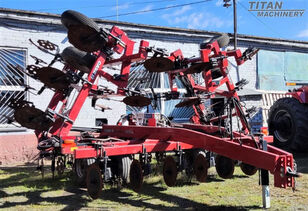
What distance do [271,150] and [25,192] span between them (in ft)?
13.0

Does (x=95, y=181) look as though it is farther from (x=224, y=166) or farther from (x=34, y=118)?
(x=224, y=166)

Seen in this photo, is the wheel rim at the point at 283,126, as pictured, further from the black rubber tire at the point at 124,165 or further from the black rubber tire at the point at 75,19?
the black rubber tire at the point at 75,19

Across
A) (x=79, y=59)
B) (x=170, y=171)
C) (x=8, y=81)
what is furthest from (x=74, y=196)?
(x=8, y=81)

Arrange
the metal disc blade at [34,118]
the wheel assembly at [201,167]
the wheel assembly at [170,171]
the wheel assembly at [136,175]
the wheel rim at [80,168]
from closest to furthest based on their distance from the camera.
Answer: the wheel assembly at [136,175] < the metal disc blade at [34,118] < the wheel assembly at [170,171] < the wheel assembly at [201,167] < the wheel rim at [80,168]

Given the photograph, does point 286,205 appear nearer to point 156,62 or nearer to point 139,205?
point 139,205

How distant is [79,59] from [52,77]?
0.96 metres

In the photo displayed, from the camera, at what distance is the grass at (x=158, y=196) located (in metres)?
4.57

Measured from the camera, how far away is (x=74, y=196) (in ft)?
17.4

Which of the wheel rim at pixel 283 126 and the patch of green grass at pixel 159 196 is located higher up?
the wheel rim at pixel 283 126

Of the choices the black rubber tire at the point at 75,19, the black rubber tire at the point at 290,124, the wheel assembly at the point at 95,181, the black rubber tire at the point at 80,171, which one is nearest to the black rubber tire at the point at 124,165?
the wheel assembly at the point at 95,181

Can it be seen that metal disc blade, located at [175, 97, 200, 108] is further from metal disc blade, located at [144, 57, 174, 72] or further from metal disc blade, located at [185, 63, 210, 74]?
metal disc blade, located at [144, 57, 174, 72]

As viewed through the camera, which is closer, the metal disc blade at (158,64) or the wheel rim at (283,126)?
the metal disc blade at (158,64)

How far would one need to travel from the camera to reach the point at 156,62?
18.8 ft

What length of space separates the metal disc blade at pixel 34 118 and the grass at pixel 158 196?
1.11 metres
